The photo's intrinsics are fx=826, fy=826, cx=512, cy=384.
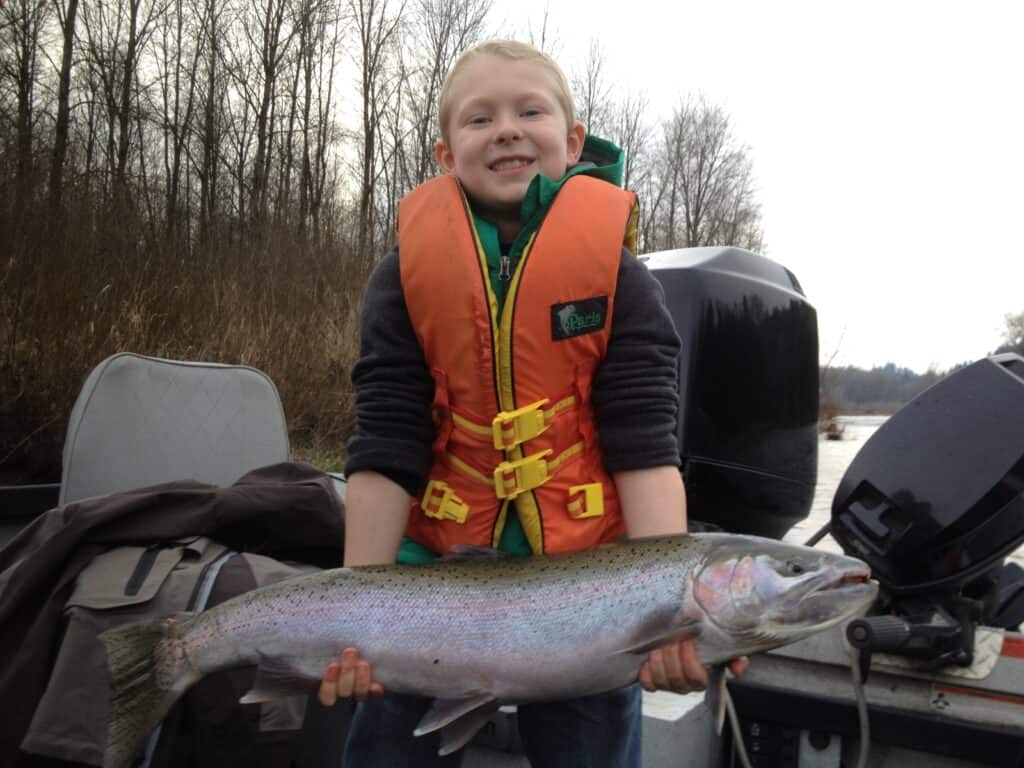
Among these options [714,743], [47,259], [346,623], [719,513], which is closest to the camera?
[346,623]

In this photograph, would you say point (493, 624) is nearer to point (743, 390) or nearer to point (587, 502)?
point (587, 502)

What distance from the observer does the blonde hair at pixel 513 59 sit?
6.56ft

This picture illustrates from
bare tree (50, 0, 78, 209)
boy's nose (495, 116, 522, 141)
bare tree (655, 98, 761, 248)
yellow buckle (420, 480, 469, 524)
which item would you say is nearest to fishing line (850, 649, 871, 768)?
yellow buckle (420, 480, 469, 524)

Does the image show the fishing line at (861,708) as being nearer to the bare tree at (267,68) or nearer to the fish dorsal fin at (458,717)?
the fish dorsal fin at (458,717)

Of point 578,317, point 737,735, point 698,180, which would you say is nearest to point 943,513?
point 737,735

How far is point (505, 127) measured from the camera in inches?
76.2

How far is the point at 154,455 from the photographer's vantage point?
340 centimetres

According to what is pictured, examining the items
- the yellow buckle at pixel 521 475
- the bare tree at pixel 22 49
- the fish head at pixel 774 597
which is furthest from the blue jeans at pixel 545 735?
the bare tree at pixel 22 49

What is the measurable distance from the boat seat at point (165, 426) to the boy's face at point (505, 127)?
79.6 inches

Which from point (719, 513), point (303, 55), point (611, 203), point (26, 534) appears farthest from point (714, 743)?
point (303, 55)

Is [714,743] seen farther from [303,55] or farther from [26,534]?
[303,55]

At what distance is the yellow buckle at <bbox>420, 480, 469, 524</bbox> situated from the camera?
1.92 m

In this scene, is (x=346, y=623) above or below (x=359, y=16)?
below

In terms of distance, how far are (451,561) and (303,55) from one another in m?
21.6
